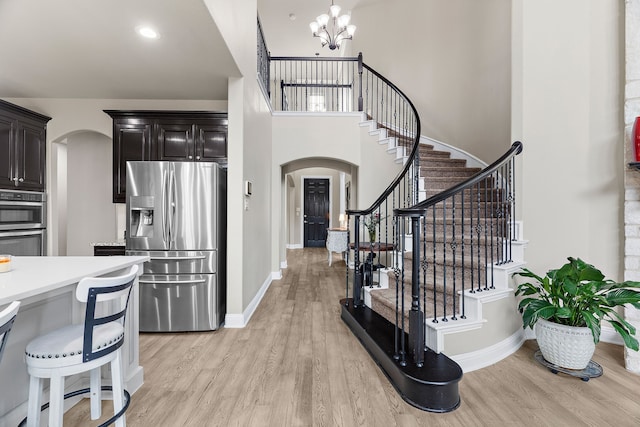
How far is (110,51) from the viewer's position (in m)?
2.66

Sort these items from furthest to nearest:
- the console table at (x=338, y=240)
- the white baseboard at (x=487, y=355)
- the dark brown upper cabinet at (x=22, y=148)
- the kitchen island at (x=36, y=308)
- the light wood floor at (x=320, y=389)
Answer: the console table at (x=338, y=240) → the dark brown upper cabinet at (x=22, y=148) → the white baseboard at (x=487, y=355) → the light wood floor at (x=320, y=389) → the kitchen island at (x=36, y=308)

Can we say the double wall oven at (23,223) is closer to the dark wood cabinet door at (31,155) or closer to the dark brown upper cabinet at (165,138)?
the dark wood cabinet door at (31,155)

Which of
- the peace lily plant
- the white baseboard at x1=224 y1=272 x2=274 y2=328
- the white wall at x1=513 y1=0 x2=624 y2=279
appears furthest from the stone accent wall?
the white baseboard at x1=224 y1=272 x2=274 y2=328

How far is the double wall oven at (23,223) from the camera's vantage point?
10.3 ft

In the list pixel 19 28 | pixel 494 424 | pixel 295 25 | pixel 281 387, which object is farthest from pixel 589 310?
pixel 295 25

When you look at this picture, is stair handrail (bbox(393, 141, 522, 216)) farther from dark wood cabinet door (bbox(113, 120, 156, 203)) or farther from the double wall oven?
the double wall oven

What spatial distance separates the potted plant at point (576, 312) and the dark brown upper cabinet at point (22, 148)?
536 centimetres

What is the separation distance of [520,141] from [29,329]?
4.09m

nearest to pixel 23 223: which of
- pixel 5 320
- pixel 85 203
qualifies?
pixel 85 203

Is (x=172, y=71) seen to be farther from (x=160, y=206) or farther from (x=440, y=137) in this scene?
(x=440, y=137)

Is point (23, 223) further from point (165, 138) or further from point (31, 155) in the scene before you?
point (165, 138)

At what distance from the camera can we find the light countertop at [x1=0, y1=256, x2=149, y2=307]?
119 centimetres

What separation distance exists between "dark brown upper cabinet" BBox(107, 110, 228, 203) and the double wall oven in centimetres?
102

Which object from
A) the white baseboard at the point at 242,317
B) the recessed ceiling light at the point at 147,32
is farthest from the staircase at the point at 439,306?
the recessed ceiling light at the point at 147,32
